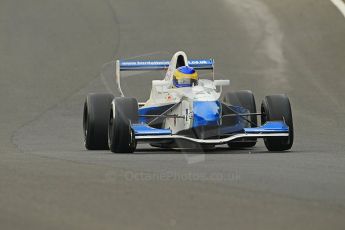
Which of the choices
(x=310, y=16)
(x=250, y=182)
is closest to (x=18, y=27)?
(x=310, y=16)

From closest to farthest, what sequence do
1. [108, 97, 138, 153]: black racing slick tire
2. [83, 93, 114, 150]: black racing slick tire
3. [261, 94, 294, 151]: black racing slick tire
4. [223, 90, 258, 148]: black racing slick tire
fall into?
[108, 97, 138, 153]: black racing slick tire < [261, 94, 294, 151]: black racing slick tire < [83, 93, 114, 150]: black racing slick tire < [223, 90, 258, 148]: black racing slick tire

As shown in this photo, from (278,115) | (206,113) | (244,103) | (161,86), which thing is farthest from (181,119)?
(244,103)

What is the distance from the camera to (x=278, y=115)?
1853 cm

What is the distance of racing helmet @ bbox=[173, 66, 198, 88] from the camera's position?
18.8m

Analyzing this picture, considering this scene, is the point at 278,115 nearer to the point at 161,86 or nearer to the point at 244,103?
the point at 244,103

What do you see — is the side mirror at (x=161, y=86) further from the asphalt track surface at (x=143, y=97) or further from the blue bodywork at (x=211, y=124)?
the blue bodywork at (x=211, y=124)

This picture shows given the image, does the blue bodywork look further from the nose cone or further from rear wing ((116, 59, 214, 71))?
rear wing ((116, 59, 214, 71))

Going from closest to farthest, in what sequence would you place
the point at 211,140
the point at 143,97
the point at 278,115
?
the point at 211,140
the point at 278,115
the point at 143,97

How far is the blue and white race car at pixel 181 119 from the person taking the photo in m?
17.6

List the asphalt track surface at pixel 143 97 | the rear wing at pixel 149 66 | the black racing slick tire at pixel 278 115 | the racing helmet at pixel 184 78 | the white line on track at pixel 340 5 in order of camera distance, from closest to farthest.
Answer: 1. the asphalt track surface at pixel 143 97
2. the black racing slick tire at pixel 278 115
3. the racing helmet at pixel 184 78
4. the rear wing at pixel 149 66
5. the white line on track at pixel 340 5

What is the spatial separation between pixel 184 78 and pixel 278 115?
1.61 meters

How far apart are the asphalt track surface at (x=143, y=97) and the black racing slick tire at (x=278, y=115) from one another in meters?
0.47

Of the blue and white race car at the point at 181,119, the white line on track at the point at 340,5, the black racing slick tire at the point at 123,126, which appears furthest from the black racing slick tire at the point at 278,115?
the white line on track at the point at 340,5

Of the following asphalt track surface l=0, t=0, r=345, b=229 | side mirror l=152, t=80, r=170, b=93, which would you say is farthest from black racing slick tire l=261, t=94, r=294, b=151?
side mirror l=152, t=80, r=170, b=93
